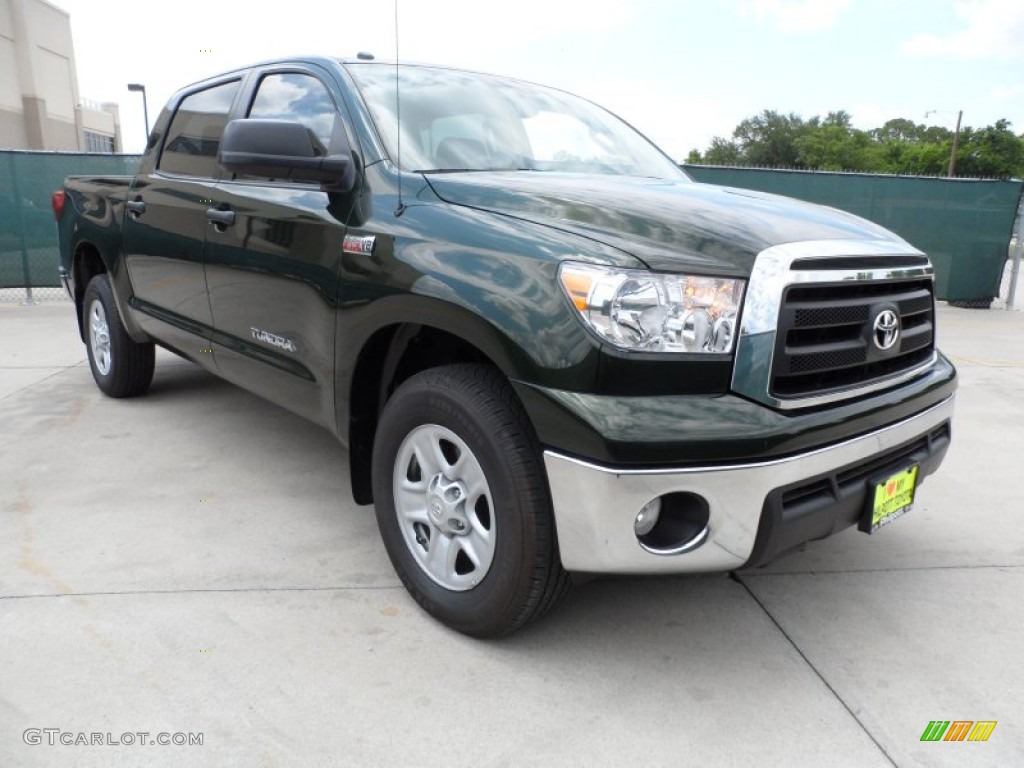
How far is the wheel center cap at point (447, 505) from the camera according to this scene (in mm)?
2369

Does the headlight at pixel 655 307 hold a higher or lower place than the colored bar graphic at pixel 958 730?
higher

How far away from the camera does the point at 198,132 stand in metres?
4.03

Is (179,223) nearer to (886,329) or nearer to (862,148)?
(886,329)

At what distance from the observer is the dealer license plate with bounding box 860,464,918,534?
7.55ft

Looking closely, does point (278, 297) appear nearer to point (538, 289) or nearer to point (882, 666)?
point (538, 289)

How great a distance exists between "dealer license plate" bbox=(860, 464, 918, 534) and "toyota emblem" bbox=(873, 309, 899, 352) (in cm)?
38

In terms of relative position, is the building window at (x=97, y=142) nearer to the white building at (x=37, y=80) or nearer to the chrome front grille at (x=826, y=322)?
the white building at (x=37, y=80)

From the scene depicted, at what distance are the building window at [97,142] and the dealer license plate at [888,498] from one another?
5367 cm

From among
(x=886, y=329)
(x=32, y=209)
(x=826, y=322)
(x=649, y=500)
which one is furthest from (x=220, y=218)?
(x=32, y=209)

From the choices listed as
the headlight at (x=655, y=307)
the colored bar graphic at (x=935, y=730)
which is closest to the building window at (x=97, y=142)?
the headlight at (x=655, y=307)

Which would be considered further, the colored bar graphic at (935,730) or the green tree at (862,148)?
the green tree at (862,148)

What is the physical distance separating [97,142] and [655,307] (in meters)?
60.9

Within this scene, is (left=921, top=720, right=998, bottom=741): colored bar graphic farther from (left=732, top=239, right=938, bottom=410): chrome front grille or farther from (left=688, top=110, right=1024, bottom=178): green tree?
(left=688, top=110, right=1024, bottom=178): green tree

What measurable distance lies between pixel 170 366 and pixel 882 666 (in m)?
5.20
